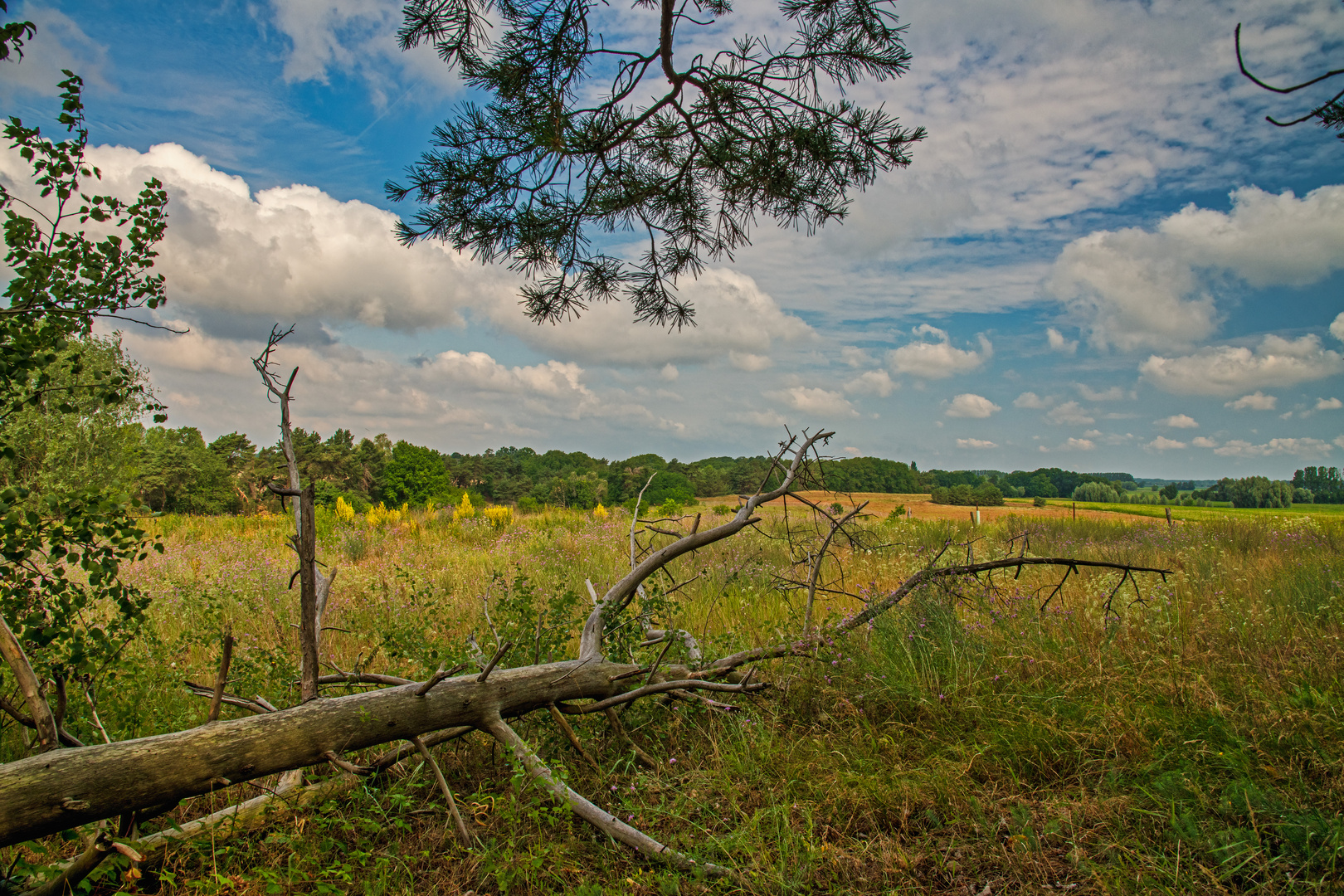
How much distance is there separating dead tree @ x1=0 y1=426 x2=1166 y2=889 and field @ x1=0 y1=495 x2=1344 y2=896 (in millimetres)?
129

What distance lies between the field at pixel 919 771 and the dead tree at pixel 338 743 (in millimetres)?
129

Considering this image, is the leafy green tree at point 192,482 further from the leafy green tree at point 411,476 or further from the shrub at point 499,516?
the shrub at point 499,516

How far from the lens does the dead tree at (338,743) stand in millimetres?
2012

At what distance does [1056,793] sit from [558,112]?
14.4 feet

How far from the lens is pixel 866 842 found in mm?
2434

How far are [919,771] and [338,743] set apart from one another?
8.37 feet

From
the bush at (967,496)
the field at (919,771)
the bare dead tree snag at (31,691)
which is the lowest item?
the field at (919,771)

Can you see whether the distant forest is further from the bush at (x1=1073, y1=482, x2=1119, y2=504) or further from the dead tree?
the dead tree

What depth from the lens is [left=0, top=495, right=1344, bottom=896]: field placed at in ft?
7.46

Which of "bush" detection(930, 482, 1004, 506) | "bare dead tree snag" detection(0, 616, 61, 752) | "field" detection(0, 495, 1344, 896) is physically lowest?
"field" detection(0, 495, 1344, 896)

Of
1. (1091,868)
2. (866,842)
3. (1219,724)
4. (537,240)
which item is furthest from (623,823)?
(537,240)

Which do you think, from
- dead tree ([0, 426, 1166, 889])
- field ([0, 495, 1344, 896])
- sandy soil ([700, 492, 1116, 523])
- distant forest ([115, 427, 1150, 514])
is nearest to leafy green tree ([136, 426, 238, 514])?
distant forest ([115, 427, 1150, 514])

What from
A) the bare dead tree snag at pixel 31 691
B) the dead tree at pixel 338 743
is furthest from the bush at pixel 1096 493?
the bare dead tree snag at pixel 31 691

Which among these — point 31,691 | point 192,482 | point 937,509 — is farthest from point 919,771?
point 192,482
